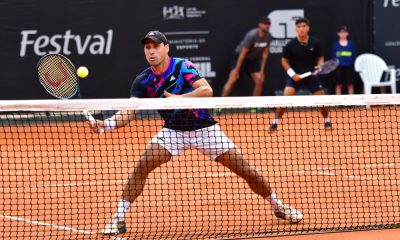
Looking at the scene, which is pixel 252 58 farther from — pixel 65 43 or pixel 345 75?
pixel 65 43

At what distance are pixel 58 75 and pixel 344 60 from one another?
10482mm

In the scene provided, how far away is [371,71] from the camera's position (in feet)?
54.9

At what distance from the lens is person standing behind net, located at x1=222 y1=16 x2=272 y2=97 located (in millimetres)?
16047

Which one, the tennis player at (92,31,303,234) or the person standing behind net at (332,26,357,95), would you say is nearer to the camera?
the tennis player at (92,31,303,234)

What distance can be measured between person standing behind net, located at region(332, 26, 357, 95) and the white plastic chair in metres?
0.17

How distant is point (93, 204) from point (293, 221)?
2.12m

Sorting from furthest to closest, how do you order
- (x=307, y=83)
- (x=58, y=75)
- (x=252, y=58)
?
(x=252, y=58) → (x=307, y=83) → (x=58, y=75)

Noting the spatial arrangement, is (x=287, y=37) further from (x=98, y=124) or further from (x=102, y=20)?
(x=98, y=124)

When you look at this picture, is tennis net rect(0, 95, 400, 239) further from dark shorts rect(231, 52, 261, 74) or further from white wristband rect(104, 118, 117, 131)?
dark shorts rect(231, 52, 261, 74)

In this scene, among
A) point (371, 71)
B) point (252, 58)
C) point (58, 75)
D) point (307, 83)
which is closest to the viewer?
point (58, 75)

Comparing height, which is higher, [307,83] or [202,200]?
[307,83]

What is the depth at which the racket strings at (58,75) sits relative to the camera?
279 inches

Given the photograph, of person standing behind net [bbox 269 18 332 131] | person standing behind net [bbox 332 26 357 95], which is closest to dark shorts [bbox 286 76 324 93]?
person standing behind net [bbox 269 18 332 131]

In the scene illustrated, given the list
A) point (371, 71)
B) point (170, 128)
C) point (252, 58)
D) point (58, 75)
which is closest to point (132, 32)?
point (252, 58)
